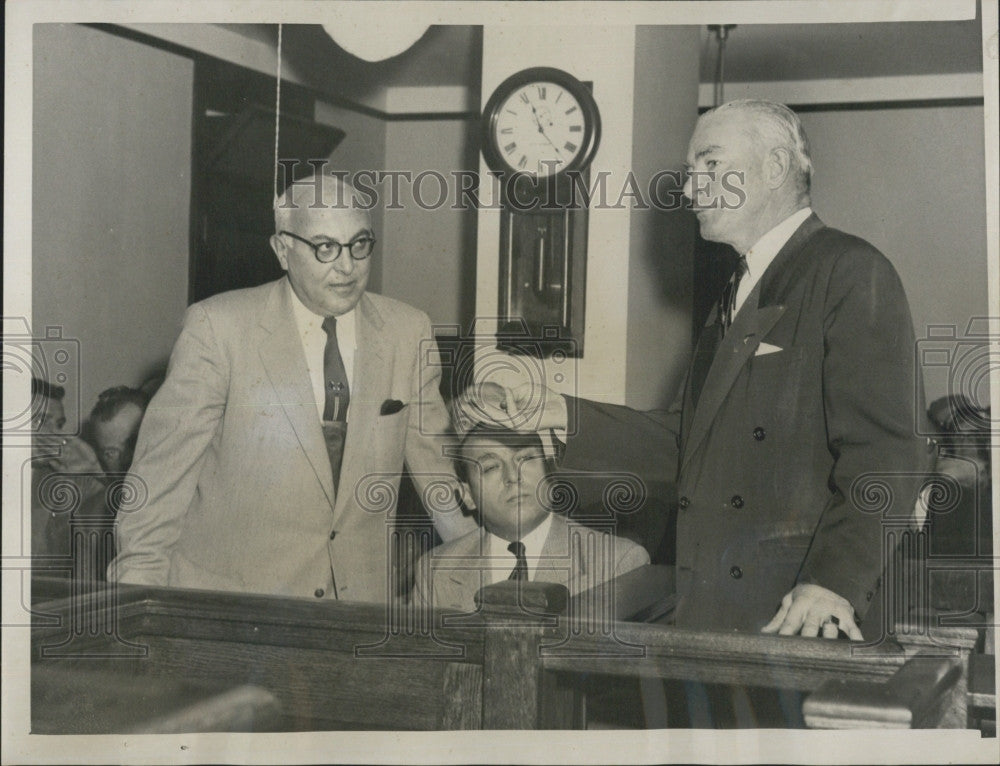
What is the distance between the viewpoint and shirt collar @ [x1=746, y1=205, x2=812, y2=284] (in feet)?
6.32

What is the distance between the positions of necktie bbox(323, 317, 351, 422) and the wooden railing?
35 centimetres

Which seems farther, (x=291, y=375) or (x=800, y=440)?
(x=291, y=375)

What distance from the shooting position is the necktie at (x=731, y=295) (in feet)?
6.33

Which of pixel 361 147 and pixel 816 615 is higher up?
pixel 361 147

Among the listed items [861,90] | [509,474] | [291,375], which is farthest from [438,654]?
[861,90]

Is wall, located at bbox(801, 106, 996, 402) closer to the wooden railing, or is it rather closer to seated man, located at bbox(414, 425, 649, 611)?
the wooden railing

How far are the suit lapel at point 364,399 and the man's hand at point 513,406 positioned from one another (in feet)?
0.52

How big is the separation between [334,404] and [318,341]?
0.12m

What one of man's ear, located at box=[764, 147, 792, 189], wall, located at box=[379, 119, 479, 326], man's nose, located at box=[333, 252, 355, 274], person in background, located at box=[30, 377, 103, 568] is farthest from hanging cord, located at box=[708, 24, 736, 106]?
person in background, located at box=[30, 377, 103, 568]

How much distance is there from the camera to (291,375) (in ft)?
6.53

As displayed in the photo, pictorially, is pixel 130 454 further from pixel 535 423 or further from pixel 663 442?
pixel 663 442

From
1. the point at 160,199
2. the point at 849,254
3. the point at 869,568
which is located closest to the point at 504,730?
the point at 869,568

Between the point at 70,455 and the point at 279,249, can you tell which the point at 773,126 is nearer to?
the point at 279,249

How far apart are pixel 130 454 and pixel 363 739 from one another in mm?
685
